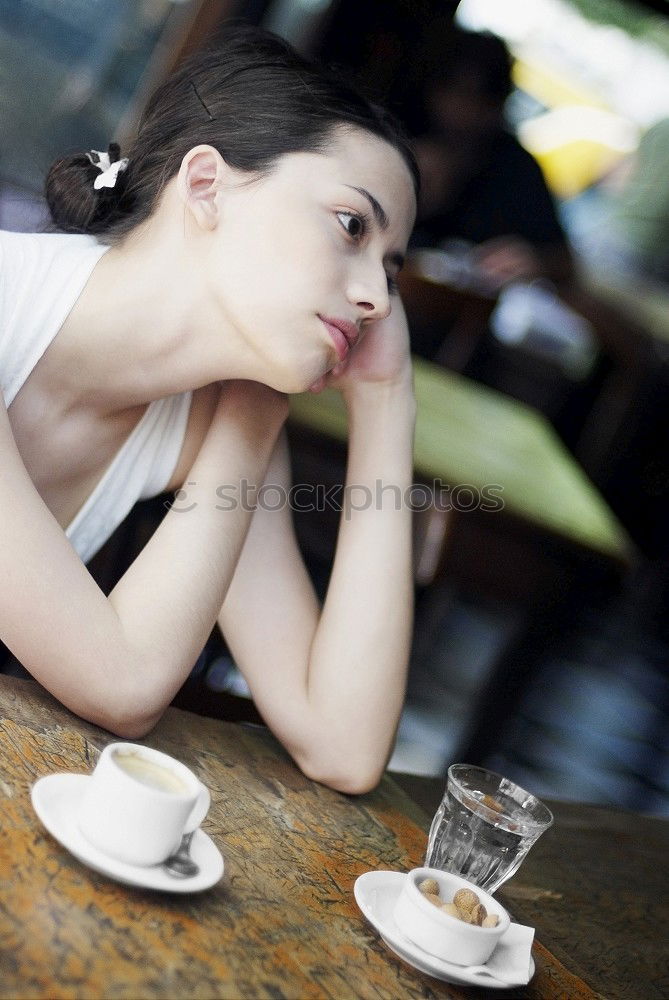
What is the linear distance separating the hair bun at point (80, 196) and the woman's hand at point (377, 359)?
0.39 m

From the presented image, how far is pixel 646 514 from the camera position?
5.05m

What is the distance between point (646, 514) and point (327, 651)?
13.3ft

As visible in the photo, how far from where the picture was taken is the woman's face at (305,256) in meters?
1.20

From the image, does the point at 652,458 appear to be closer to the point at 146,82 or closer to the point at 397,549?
the point at 146,82

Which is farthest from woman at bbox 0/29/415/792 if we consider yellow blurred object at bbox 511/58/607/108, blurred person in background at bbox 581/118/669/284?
blurred person in background at bbox 581/118/669/284

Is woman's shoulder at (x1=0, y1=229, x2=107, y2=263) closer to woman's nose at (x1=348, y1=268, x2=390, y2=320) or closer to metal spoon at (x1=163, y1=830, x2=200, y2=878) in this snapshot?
woman's nose at (x1=348, y1=268, x2=390, y2=320)

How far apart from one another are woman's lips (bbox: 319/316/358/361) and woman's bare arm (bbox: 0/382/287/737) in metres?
0.25

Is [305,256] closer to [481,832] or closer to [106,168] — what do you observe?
[106,168]

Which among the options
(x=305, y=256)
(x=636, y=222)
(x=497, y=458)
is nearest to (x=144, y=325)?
(x=305, y=256)

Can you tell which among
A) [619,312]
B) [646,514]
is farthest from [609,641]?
[619,312]

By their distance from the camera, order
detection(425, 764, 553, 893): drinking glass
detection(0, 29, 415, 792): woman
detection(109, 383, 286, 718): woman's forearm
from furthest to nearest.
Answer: detection(0, 29, 415, 792): woman → detection(109, 383, 286, 718): woman's forearm → detection(425, 764, 553, 893): drinking glass

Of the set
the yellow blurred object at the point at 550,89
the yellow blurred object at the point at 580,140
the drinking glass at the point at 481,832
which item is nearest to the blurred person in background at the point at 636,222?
the yellow blurred object at the point at 580,140

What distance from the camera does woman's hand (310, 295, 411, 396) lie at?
1.48 meters

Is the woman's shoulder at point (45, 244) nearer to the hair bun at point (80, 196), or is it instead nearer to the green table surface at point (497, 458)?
the hair bun at point (80, 196)
